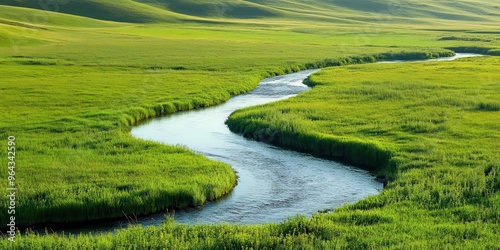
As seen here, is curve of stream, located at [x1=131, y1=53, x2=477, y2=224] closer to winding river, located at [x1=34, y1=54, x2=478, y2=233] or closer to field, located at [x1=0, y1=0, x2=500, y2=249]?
winding river, located at [x1=34, y1=54, x2=478, y2=233]

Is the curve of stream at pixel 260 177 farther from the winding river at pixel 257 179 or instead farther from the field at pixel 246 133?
the field at pixel 246 133

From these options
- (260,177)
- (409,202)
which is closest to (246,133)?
(260,177)

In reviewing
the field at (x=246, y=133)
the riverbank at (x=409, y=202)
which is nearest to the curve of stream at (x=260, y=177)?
the field at (x=246, y=133)

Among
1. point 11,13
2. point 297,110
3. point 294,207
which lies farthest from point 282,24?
point 294,207

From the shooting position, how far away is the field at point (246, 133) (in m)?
17.0

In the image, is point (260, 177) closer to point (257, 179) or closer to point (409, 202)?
point (257, 179)

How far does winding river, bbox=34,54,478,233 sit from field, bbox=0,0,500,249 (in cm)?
82

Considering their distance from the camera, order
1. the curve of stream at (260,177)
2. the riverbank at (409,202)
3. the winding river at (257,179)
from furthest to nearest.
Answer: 1. the curve of stream at (260,177)
2. the winding river at (257,179)
3. the riverbank at (409,202)

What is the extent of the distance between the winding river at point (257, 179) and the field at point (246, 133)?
0.82m

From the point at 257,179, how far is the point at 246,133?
895 centimetres

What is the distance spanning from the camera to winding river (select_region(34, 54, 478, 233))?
67.1ft

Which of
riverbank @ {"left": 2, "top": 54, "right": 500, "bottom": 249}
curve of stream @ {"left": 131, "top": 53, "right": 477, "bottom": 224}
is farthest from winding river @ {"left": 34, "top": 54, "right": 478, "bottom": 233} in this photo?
riverbank @ {"left": 2, "top": 54, "right": 500, "bottom": 249}

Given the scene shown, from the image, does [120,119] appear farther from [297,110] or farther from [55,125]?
[297,110]

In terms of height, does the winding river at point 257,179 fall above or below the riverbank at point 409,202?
below
